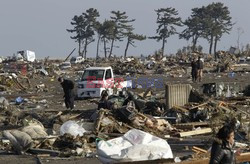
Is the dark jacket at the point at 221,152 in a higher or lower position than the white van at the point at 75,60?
lower

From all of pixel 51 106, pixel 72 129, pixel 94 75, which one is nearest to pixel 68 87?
pixel 51 106

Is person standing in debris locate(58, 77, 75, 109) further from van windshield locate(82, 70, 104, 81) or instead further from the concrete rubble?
van windshield locate(82, 70, 104, 81)

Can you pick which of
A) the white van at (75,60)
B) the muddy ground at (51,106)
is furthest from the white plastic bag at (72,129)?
the white van at (75,60)

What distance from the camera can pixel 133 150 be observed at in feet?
38.9

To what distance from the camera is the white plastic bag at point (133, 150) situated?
→ 11727mm

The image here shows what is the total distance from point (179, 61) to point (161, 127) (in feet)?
161

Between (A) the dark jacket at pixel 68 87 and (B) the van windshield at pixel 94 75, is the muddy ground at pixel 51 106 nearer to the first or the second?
(A) the dark jacket at pixel 68 87

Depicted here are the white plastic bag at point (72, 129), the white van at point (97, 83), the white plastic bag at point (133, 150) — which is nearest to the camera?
the white plastic bag at point (133, 150)

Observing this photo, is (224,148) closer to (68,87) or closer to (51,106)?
(68,87)

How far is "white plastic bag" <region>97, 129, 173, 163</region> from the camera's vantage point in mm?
11727

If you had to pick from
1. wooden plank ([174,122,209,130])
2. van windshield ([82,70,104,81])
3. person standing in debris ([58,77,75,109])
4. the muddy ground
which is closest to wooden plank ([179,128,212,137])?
wooden plank ([174,122,209,130])

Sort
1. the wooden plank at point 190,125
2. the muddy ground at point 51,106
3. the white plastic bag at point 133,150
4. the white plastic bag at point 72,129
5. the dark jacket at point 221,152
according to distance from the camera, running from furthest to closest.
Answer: the wooden plank at point 190,125, the white plastic bag at point 72,129, the muddy ground at point 51,106, the white plastic bag at point 133,150, the dark jacket at point 221,152

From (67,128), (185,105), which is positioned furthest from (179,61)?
(67,128)

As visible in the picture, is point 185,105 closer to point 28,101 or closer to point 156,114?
point 156,114
